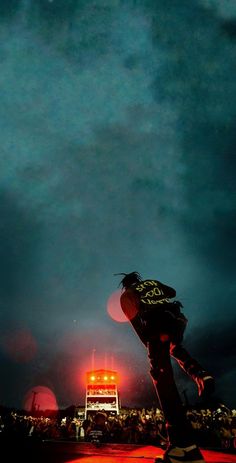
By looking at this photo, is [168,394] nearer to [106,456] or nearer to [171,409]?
[171,409]

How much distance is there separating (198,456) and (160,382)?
81cm

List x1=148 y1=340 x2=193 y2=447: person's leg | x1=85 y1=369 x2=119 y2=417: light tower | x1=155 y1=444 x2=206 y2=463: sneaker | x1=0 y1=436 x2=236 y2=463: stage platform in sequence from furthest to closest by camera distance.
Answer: x1=85 y1=369 x2=119 y2=417: light tower
x1=0 y1=436 x2=236 y2=463: stage platform
x1=148 y1=340 x2=193 y2=447: person's leg
x1=155 y1=444 x2=206 y2=463: sneaker

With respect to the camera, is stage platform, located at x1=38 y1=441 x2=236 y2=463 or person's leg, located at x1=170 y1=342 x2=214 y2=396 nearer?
person's leg, located at x1=170 y1=342 x2=214 y2=396

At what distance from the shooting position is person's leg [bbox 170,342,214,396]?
3.24m

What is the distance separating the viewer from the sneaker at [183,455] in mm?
3209

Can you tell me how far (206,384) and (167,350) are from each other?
65 centimetres

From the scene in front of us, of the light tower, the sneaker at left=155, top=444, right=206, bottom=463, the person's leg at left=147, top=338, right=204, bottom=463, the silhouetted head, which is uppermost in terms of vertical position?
the light tower

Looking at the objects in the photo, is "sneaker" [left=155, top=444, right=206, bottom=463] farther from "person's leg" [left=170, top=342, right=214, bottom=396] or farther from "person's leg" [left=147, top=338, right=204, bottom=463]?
"person's leg" [left=170, top=342, right=214, bottom=396]

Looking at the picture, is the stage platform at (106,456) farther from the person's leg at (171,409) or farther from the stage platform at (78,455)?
the person's leg at (171,409)

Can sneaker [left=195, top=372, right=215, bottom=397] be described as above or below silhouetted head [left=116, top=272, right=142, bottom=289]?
below

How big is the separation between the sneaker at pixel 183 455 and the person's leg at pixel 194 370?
613mm

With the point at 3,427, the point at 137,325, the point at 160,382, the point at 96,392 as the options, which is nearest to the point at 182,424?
the point at 160,382

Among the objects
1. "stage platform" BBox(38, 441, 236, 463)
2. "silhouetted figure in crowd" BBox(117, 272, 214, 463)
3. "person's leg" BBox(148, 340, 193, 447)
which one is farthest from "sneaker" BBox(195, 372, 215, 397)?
"stage platform" BBox(38, 441, 236, 463)

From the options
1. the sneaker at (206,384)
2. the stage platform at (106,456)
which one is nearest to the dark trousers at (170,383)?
the sneaker at (206,384)
